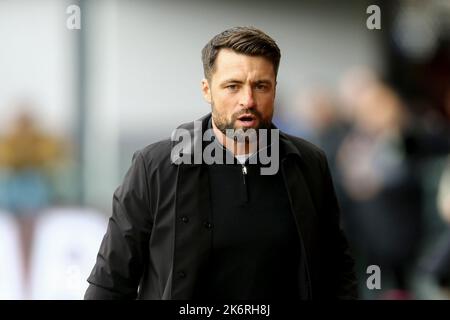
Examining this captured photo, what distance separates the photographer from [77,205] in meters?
4.68

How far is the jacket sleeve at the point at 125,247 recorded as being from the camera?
233 cm

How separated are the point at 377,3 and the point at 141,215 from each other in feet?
9.80

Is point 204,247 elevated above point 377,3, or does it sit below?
below

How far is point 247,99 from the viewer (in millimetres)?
2346

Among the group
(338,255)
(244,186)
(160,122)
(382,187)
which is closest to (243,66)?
(244,186)

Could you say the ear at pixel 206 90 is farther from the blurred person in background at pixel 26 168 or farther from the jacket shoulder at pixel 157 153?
the blurred person in background at pixel 26 168

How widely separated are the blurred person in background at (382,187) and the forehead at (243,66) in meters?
2.51

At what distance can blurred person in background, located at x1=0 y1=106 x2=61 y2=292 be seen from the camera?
4.76 meters

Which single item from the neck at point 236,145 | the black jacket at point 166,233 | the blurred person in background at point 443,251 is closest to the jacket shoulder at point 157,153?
the black jacket at point 166,233

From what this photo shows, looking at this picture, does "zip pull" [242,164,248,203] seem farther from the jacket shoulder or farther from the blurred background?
the blurred background

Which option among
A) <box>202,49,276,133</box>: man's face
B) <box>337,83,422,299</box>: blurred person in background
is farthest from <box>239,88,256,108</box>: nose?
<box>337,83,422,299</box>: blurred person in background
